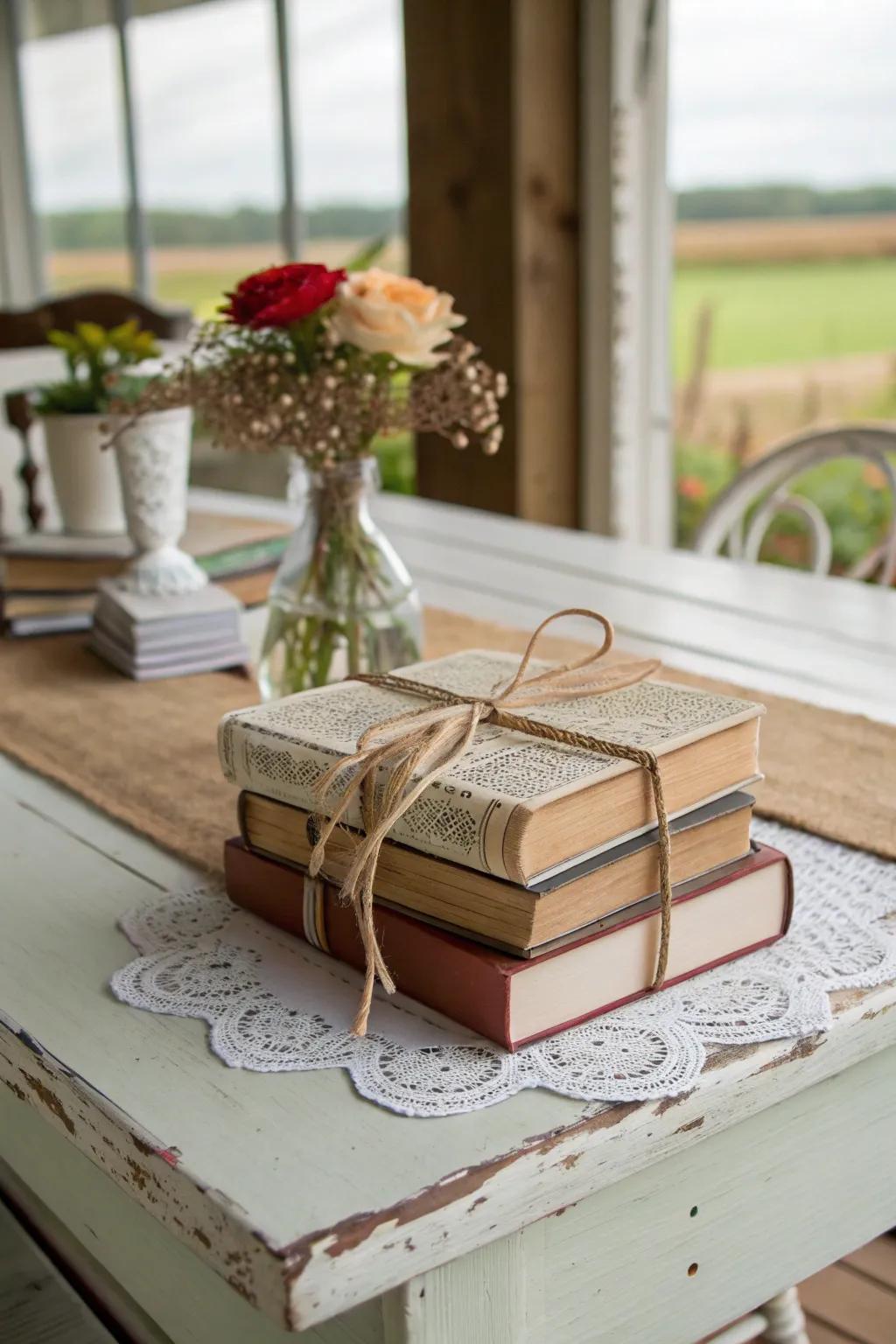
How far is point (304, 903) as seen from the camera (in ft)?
2.16

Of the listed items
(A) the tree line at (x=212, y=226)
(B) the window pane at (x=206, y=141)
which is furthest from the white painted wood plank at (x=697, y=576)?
(B) the window pane at (x=206, y=141)

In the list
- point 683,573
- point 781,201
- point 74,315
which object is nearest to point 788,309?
point 781,201

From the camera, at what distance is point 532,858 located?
1.82 ft

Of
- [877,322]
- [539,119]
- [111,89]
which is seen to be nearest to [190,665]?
[539,119]

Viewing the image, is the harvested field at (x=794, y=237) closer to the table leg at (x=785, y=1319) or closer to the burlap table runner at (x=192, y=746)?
the burlap table runner at (x=192, y=746)

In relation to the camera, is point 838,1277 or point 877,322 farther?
point 877,322

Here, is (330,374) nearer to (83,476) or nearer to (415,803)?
(415,803)

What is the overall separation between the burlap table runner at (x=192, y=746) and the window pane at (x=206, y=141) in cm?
305

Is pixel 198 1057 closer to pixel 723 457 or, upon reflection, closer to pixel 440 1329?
pixel 440 1329

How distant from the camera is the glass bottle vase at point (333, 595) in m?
0.99

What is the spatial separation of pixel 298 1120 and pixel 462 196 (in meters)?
2.60

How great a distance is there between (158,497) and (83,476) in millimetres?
225

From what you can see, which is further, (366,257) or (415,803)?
(366,257)

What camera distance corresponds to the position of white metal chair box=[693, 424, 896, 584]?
5.25 feet
